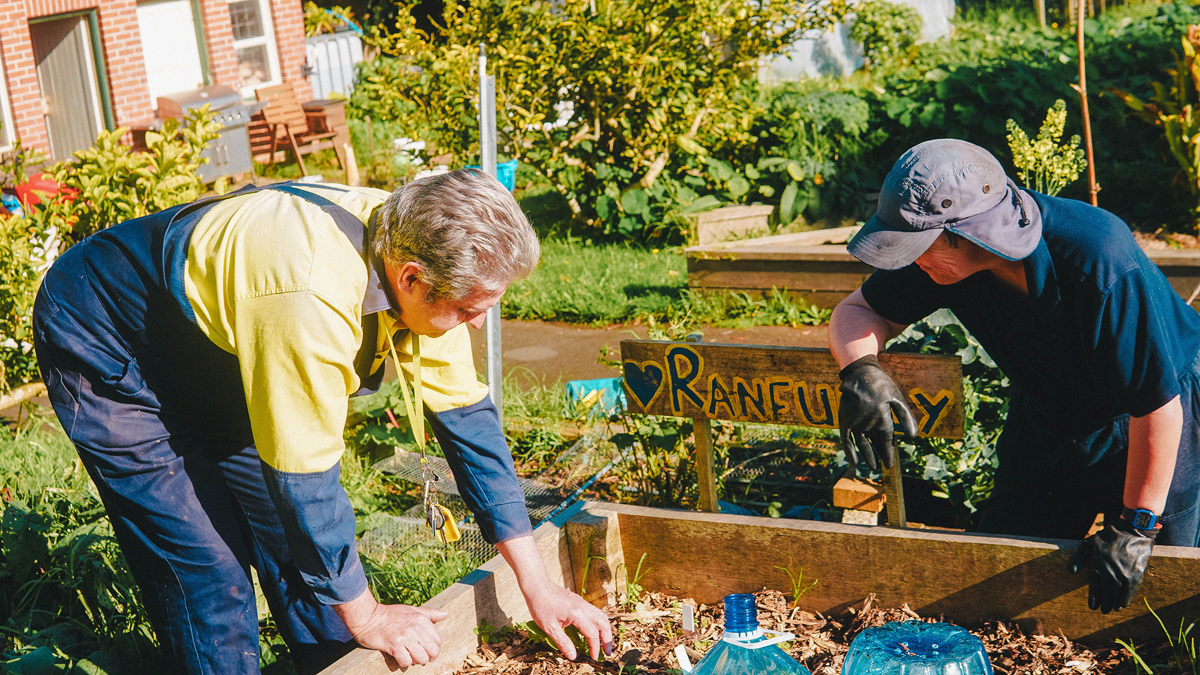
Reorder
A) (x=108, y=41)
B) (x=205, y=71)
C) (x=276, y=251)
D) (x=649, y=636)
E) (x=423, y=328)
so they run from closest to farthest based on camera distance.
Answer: (x=276, y=251), (x=423, y=328), (x=649, y=636), (x=108, y=41), (x=205, y=71)

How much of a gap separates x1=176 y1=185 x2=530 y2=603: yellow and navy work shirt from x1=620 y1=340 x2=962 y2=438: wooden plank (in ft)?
2.77

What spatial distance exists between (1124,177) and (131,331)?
7.58 meters

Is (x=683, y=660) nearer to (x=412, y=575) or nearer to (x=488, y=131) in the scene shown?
(x=412, y=575)

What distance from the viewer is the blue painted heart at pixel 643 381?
8.45 ft

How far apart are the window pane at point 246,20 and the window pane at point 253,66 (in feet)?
0.65

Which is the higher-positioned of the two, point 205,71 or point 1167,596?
point 205,71

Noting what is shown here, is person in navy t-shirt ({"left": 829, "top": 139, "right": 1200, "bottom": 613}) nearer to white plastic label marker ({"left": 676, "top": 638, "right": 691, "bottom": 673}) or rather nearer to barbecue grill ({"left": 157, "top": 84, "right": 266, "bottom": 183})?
white plastic label marker ({"left": 676, "top": 638, "right": 691, "bottom": 673})

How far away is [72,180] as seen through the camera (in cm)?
453

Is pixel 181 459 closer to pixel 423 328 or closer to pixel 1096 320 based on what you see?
pixel 423 328

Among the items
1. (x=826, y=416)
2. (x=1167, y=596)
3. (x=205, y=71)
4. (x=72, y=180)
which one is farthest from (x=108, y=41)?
(x=1167, y=596)

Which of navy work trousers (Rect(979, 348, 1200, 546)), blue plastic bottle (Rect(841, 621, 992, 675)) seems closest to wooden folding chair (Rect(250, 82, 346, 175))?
navy work trousers (Rect(979, 348, 1200, 546))

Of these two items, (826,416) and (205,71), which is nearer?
(826,416)

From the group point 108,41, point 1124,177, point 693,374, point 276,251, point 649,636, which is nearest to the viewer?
point 276,251

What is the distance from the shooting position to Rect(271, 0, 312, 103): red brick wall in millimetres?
13516
